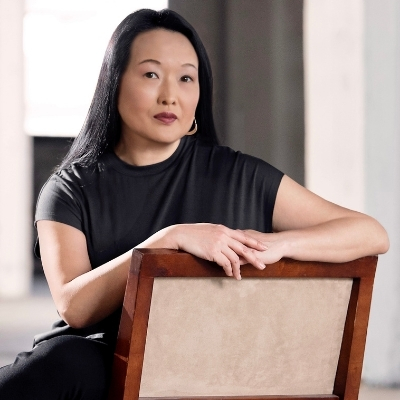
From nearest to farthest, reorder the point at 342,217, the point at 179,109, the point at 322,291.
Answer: the point at 322,291 → the point at 342,217 → the point at 179,109

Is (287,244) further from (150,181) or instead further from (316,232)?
(150,181)

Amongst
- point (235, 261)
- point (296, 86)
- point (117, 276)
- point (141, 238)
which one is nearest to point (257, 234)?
point (235, 261)

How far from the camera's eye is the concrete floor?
376 cm

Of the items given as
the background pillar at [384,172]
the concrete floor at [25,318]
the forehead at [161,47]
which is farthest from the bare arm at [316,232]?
the concrete floor at [25,318]

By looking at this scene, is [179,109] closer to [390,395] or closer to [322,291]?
[322,291]

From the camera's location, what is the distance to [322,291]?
135cm

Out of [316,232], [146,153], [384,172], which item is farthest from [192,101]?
[384,172]

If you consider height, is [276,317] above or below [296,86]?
below

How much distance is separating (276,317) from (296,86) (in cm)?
244

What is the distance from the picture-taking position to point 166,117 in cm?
173

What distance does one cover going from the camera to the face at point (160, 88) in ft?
5.67

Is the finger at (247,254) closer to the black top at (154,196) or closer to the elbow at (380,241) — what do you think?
the elbow at (380,241)

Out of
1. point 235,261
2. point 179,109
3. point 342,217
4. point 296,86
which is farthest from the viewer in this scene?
point 296,86

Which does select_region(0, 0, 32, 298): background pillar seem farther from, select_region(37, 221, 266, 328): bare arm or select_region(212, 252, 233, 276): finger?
select_region(212, 252, 233, 276): finger
